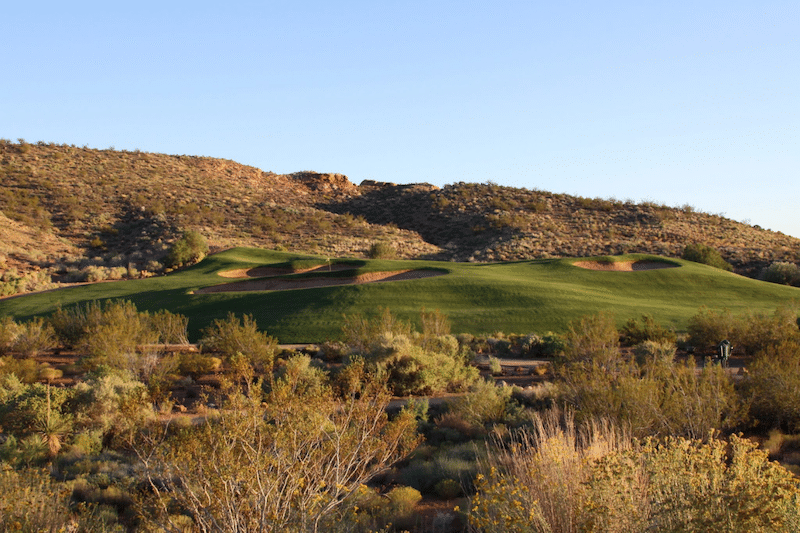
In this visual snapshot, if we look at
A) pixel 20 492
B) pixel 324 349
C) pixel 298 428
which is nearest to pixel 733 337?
pixel 324 349

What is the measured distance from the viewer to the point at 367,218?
6638 centimetres

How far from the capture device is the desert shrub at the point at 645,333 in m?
17.5

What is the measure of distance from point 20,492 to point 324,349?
36.9 ft

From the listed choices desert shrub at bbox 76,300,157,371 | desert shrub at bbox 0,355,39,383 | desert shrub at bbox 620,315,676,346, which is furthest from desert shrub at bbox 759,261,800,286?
desert shrub at bbox 0,355,39,383

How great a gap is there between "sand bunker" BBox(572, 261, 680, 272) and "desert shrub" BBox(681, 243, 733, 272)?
30.8 ft

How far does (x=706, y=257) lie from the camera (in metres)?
39.8

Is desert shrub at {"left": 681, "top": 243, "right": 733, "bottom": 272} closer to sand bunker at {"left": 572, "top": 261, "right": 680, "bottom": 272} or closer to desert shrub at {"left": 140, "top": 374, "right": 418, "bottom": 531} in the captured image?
sand bunker at {"left": 572, "top": 261, "right": 680, "bottom": 272}

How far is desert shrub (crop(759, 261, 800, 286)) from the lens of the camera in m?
35.1

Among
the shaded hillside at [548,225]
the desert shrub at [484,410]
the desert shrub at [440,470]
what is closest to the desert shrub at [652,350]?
the desert shrub at [484,410]

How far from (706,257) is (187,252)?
117 ft

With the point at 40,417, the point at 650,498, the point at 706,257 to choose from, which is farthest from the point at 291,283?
the point at 706,257

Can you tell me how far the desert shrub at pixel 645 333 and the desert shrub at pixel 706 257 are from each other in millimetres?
24319

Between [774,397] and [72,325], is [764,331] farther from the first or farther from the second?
[72,325]

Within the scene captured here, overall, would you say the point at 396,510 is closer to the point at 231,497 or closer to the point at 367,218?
the point at 231,497
